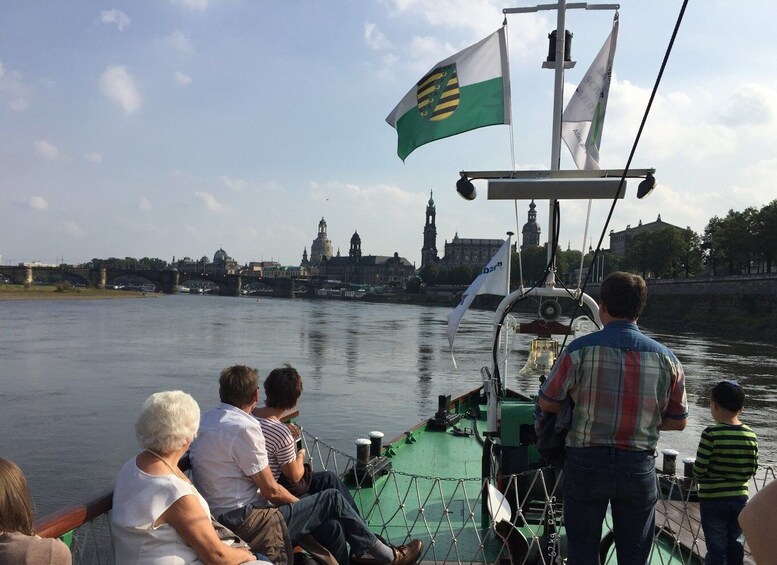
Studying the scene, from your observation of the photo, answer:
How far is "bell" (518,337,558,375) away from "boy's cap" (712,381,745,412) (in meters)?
2.71

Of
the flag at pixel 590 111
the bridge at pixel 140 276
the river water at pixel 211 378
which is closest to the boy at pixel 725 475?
the flag at pixel 590 111

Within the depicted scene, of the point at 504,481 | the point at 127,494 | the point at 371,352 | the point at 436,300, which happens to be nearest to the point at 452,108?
the point at 504,481

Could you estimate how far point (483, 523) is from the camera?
22.0 ft

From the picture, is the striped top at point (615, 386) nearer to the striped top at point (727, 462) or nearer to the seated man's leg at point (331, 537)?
the striped top at point (727, 462)

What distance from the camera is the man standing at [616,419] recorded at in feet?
11.6

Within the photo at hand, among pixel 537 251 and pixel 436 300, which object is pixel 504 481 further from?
pixel 436 300

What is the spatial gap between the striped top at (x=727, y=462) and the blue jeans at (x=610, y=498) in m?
1.08

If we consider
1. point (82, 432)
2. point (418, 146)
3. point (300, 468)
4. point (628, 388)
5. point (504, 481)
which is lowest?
point (82, 432)


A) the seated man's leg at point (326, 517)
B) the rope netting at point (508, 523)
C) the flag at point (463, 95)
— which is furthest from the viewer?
the flag at point (463, 95)

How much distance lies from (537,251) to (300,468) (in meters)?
129

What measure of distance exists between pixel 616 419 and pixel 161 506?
2352 millimetres

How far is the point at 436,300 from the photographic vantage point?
14638cm

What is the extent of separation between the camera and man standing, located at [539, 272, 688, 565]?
3.55m

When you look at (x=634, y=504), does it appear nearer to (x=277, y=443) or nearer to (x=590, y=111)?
(x=277, y=443)
